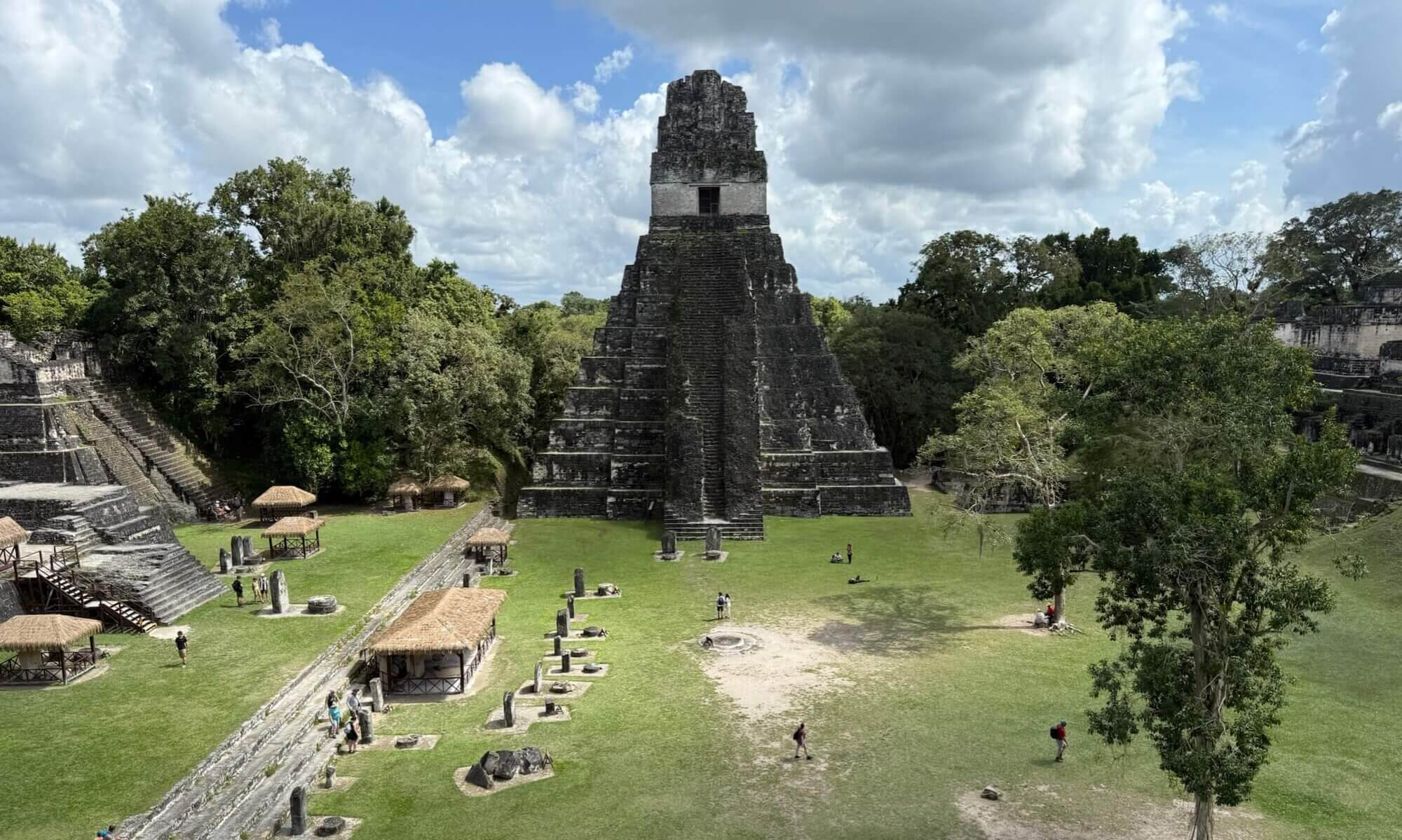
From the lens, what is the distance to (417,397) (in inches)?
1302

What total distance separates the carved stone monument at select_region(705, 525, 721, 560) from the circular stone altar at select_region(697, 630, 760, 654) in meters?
6.48

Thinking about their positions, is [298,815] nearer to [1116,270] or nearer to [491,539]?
[491,539]

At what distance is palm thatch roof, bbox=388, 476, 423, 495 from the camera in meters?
32.2

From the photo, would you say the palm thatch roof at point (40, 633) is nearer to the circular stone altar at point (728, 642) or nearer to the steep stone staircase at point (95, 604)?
the steep stone staircase at point (95, 604)

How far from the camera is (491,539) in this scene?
25000mm

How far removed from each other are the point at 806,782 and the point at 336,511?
81.0 ft

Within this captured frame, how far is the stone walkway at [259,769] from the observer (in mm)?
12078

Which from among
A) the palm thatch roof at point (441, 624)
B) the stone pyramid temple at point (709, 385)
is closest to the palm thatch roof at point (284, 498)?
the stone pyramid temple at point (709, 385)

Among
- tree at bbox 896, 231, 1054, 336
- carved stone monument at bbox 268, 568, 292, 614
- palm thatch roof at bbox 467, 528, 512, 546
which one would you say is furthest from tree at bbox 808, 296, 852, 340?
carved stone monument at bbox 268, 568, 292, 614

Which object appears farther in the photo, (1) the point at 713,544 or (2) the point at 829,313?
(2) the point at 829,313

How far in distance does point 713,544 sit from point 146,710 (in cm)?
1488

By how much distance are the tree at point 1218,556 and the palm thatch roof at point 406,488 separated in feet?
84.8

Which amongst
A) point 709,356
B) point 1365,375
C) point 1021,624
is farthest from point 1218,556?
point 1365,375

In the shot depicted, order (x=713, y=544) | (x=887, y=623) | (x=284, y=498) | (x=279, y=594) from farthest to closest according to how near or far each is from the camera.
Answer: (x=284, y=498) → (x=713, y=544) → (x=279, y=594) → (x=887, y=623)
